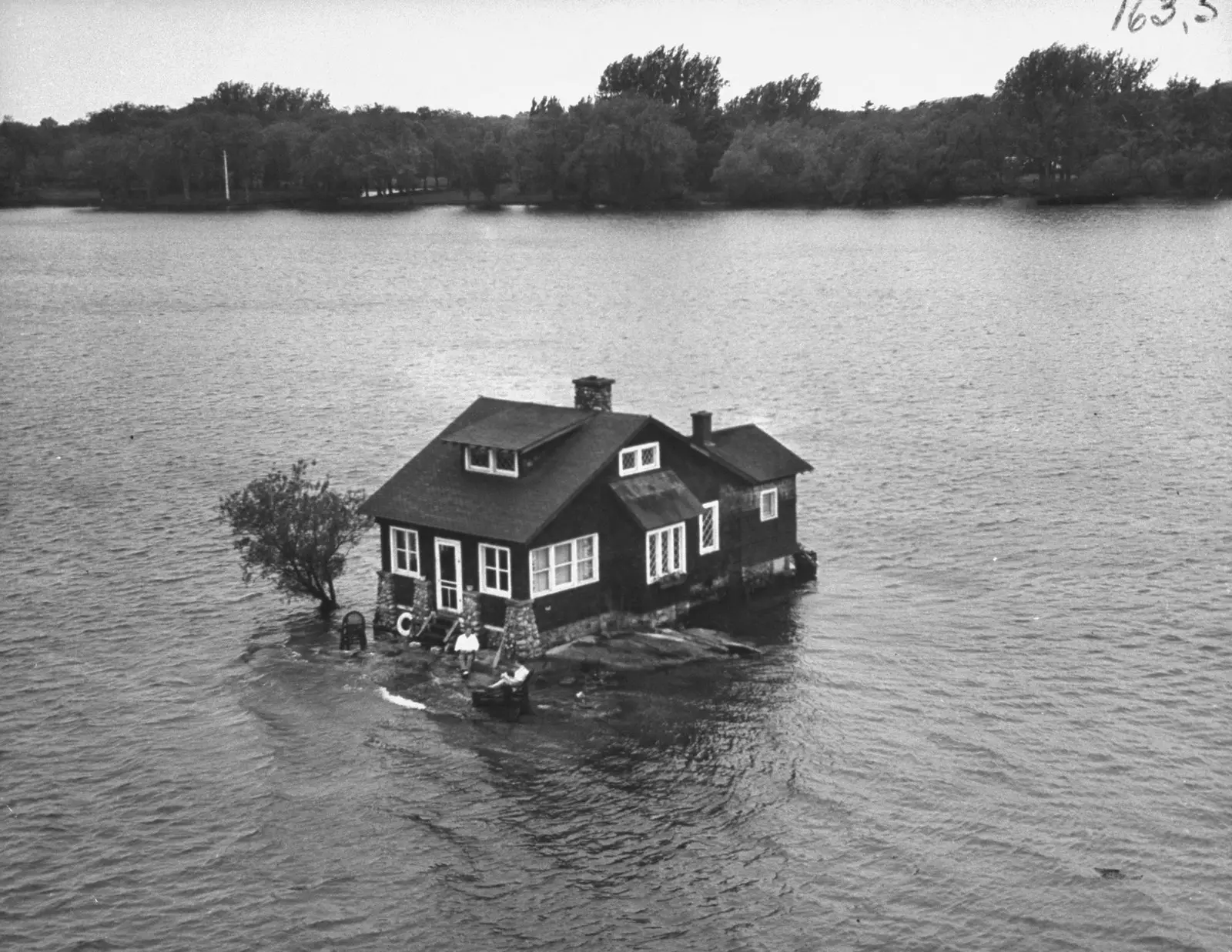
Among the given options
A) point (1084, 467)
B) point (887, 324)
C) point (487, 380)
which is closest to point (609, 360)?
point (487, 380)

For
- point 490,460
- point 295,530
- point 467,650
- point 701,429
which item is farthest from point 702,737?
point 295,530

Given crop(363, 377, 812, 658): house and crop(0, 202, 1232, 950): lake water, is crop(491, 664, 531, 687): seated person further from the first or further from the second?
crop(363, 377, 812, 658): house

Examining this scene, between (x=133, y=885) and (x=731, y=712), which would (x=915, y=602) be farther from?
(x=133, y=885)

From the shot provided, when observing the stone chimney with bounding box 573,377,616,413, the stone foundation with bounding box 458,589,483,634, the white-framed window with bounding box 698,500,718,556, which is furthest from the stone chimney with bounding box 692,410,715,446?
the stone foundation with bounding box 458,589,483,634

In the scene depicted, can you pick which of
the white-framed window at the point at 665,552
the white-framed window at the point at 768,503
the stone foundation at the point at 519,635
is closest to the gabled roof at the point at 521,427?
the white-framed window at the point at 665,552

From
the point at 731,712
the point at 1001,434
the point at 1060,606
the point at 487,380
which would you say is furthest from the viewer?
the point at 487,380
